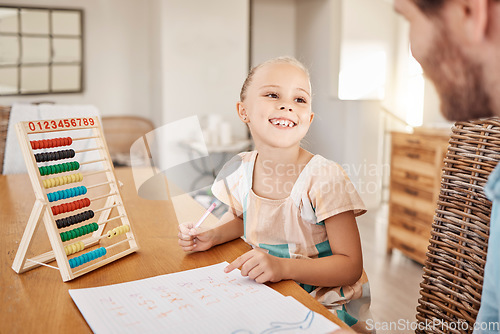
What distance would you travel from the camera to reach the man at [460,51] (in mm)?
496

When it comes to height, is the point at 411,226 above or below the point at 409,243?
above

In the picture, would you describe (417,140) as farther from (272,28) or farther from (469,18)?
(272,28)

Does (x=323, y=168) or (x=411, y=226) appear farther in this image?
(x=411, y=226)

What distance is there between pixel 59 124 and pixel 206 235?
37 centimetres

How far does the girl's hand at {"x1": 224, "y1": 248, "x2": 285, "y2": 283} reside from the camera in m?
0.78

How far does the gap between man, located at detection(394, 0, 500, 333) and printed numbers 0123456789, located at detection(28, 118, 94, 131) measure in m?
0.66

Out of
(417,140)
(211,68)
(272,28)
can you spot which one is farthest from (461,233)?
(272,28)

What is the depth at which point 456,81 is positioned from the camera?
55 centimetres

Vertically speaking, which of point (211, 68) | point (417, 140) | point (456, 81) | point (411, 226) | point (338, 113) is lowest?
point (411, 226)

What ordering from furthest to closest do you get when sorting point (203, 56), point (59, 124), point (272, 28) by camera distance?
point (272, 28) < point (203, 56) < point (59, 124)

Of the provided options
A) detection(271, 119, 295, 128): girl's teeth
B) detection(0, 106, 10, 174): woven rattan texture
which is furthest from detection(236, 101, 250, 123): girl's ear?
detection(0, 106, 10, 174): woven rattan texture

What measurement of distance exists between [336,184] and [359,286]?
230 millimetres

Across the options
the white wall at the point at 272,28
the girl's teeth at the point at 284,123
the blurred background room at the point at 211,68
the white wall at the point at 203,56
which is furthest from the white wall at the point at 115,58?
the girl's teeth at the point at 284,123

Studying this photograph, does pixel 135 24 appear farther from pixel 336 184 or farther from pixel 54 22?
pixel 336 184
